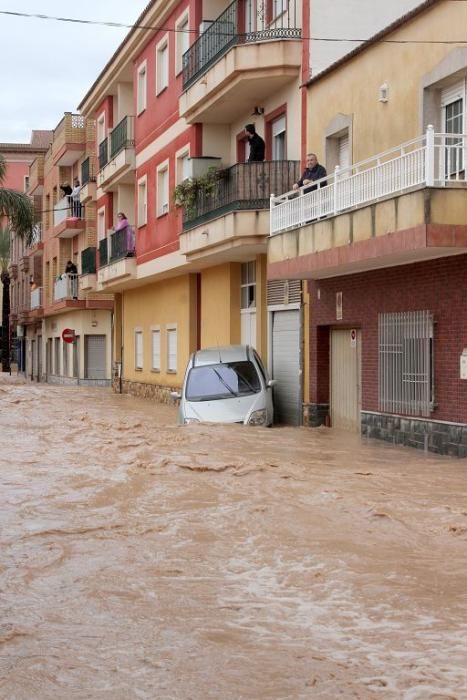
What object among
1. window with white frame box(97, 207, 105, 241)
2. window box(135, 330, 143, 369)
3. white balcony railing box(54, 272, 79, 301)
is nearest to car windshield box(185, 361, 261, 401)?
window box(135, 330, 143, 369)

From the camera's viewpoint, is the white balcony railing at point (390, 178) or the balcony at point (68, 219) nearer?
the white balcony railing at point (390, 178)

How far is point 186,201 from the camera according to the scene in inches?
960

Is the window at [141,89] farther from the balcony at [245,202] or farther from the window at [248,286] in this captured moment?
the balcony at [245,202]

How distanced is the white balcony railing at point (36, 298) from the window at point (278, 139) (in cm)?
3298

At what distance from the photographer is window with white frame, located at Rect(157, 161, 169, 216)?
95.5ft

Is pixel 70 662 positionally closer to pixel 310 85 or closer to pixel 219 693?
pixel 219 693

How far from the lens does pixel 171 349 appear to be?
31.2 metres

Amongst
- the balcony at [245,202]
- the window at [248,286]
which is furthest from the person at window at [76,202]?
the balcony at [245,202]

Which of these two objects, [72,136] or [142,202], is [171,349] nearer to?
[142,202]

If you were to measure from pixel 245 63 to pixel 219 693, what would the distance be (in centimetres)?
1710

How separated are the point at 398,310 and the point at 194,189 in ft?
27.3

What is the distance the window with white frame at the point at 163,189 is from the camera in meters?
29.1

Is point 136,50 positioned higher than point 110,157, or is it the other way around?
point 136,50

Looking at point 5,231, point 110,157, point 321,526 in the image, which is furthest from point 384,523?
point 5,231
